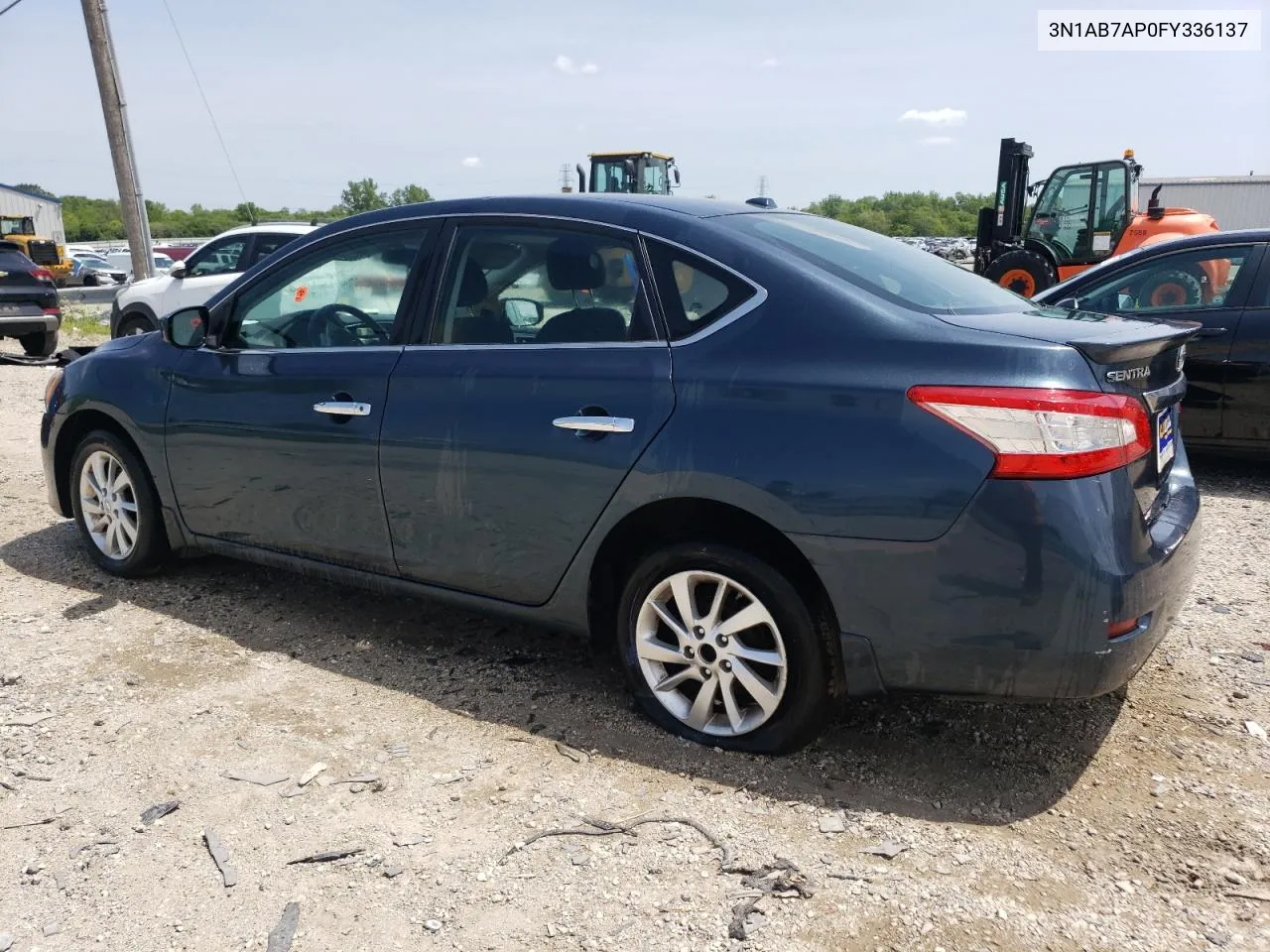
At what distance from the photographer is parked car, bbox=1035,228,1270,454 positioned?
252 inches

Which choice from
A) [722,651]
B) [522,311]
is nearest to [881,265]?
[522,311]

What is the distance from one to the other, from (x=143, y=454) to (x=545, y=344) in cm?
221

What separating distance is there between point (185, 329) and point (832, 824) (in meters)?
3.36

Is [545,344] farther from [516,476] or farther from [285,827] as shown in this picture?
[285,827]

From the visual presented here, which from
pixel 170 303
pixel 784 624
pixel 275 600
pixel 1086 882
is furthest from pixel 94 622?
pixel 170 303

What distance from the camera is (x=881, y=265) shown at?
3.46m

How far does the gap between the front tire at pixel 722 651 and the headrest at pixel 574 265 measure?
0.94 meters

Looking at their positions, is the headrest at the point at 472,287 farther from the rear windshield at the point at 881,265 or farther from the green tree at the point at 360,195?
the green tree at the point at 360,195

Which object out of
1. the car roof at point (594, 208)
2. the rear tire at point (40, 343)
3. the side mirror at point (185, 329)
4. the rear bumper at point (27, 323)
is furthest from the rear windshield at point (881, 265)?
the rear tire at point (40, 343)

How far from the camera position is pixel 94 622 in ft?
14.7

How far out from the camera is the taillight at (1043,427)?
2670 millimetres

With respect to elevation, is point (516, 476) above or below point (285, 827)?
above

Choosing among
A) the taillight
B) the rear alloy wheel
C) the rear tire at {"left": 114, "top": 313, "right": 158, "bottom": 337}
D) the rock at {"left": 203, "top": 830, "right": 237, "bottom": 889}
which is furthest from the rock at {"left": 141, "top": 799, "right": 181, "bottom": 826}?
the rear tire at {"left": 114, "top": 313, "right": 158, "bottom": 337}

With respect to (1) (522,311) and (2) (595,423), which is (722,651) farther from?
(1) (522,311)
